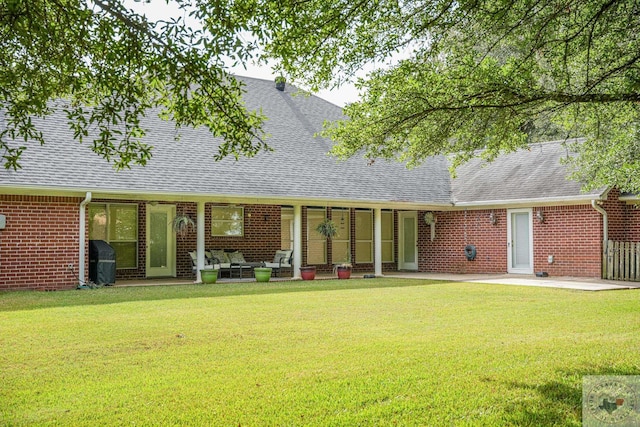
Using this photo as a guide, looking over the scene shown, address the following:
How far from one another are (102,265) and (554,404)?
12.8 meters

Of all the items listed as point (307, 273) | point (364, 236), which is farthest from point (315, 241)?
point (307, 273)

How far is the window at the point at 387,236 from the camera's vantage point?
22.7 meters

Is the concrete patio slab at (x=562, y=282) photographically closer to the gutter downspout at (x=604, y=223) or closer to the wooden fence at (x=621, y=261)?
the wooden fence at (x=621, y=261)

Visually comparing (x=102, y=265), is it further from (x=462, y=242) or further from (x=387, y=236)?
(x=462, y=242)

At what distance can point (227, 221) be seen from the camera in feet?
63.2

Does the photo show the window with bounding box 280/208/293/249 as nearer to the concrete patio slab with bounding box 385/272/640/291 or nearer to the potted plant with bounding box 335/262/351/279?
the potted plant with bounding box 335/262/351/279

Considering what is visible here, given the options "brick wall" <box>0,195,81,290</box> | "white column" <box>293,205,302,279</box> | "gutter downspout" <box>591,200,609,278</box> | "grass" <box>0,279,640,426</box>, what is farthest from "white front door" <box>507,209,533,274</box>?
"brick wall" <box>0,195,81,290</box>

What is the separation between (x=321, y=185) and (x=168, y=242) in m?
4.70

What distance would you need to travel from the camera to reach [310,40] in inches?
256

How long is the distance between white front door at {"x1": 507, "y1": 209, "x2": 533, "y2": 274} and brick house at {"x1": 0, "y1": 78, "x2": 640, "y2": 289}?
0.04 m

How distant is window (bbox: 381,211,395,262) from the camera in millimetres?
22719

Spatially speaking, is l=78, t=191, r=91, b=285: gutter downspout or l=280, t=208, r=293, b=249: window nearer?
l=78, t=191, r=91, b=285: gutter downspout

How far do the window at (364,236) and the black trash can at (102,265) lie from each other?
349 inches

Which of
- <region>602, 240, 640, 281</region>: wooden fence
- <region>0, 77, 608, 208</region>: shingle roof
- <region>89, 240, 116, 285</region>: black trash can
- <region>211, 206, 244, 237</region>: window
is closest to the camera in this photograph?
<region>0, 77, 608, 208</region>: shingle roof
